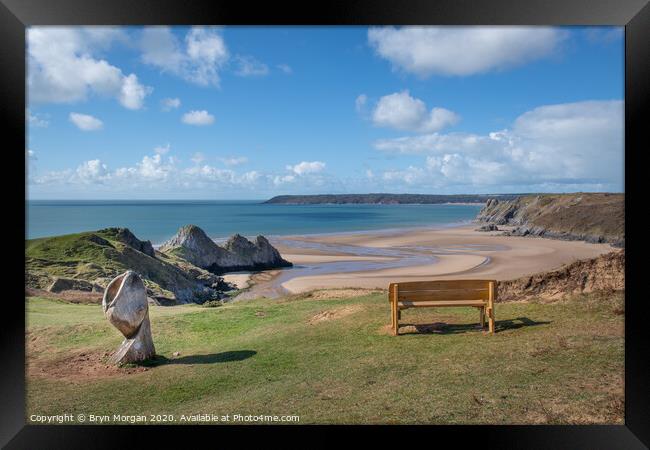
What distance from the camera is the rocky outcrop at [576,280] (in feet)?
26.0

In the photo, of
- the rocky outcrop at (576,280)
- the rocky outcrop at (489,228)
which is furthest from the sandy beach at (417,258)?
the rocky outcrop at (576,280)

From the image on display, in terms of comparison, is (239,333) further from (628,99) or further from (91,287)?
(628,99)

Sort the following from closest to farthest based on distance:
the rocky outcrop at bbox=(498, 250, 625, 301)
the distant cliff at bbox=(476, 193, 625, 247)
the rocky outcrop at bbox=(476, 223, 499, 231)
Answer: the rocky outcrop at bbox=(498, 250, 625, 301), the distant cliff at bbox=(476, 193, 625, 247), the rocky outcrop at bbox=(476, 223, 499, 231)

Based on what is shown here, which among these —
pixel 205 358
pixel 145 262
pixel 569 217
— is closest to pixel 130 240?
pixel 145 262

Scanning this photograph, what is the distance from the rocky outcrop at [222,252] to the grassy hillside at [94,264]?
4.54m

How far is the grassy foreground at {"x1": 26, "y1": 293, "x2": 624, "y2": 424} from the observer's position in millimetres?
4941

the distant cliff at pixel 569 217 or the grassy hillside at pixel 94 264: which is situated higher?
the distant cliff at pixel 569 217

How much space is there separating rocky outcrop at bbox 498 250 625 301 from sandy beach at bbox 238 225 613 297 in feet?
22.3

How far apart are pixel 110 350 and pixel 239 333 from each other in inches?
94.1

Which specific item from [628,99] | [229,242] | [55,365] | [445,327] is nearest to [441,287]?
[445,327]

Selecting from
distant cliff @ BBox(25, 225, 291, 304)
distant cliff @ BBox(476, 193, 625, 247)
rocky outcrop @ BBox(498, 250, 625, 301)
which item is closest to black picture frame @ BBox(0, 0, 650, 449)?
rocky outcrop @ BBox(498, 250, 625, 301)

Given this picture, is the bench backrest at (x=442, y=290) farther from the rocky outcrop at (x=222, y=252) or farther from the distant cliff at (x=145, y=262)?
the rocky outcrop at (x=222, y=252)

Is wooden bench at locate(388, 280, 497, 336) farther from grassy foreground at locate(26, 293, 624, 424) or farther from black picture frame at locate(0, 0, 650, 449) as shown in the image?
black picture frame at locate(0, 0, 650, 449)

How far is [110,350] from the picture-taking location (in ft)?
23.9
